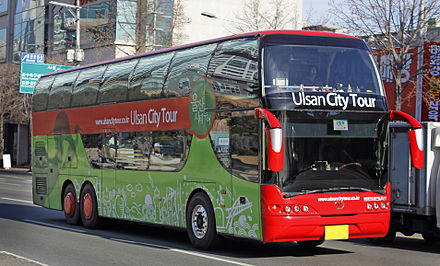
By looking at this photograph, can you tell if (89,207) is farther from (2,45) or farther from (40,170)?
(2,45)

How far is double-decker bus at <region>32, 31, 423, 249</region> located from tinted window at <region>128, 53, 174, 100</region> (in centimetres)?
4

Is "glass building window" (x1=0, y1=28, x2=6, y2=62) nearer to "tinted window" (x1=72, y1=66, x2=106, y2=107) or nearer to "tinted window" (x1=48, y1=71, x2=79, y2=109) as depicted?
"tinted window" (x1=48, y1=71, x2=79, y2=109)

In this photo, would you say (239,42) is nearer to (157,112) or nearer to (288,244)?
(157,112)

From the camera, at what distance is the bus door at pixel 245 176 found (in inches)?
451

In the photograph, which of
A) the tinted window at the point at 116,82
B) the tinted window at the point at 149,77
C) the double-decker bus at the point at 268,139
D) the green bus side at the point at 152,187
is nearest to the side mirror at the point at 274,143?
the double-decker bus at the point at 268,139

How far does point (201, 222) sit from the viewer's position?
12.9 metres

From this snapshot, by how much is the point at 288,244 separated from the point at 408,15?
1670 centimetres

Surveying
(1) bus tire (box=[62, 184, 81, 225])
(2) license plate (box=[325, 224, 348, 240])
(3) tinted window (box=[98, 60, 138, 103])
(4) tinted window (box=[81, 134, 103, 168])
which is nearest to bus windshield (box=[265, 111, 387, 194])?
(2) license plate (box=[325, 224, 348, 240])

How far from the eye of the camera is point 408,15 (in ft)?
93.5

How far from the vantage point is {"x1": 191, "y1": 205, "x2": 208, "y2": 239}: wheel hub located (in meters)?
12.8

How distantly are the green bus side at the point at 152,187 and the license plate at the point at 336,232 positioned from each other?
1069 millimetres

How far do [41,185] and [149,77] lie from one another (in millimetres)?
6333

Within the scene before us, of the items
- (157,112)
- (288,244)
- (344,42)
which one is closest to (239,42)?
(344,42)

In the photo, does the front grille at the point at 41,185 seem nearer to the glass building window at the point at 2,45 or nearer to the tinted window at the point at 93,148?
the tinted window at the point at 93,148
